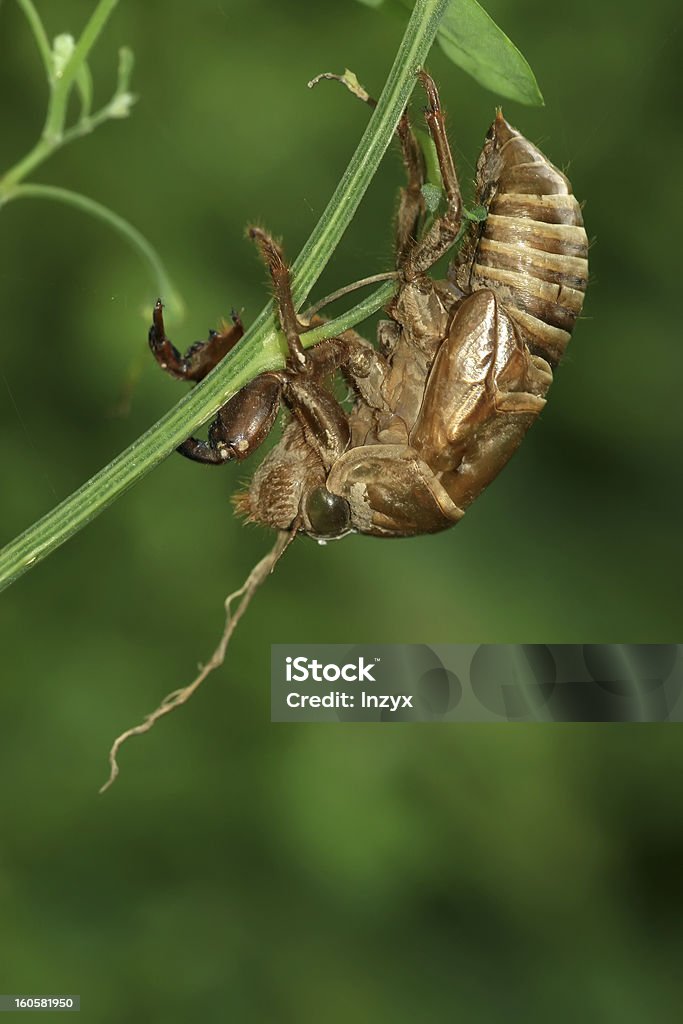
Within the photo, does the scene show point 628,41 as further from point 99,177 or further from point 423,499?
point 423,499

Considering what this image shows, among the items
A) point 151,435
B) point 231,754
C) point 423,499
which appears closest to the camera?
point 151,435

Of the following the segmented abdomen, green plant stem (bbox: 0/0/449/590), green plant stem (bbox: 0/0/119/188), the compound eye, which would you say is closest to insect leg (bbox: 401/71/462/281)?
the segmented abdomen

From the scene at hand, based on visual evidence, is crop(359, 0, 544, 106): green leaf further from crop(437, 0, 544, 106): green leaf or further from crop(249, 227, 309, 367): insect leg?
crop(249, 227, 309, 367): insect leg

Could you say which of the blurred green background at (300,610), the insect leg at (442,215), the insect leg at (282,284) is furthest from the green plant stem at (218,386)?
the blurred green background at (300,610)

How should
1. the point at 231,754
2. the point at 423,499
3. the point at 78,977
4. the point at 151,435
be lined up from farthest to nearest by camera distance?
the point at 231,754 < the point at 78,977 < the point at 423,499 < the point at 151,435

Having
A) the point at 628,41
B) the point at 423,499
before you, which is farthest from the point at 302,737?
the point at 628,41

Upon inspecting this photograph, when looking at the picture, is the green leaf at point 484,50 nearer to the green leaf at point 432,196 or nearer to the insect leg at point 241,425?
the green leaf at point 432,196
